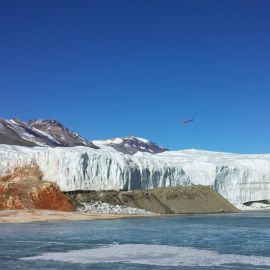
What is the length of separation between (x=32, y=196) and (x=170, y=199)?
24.5 meters

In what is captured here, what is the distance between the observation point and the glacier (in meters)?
81.7

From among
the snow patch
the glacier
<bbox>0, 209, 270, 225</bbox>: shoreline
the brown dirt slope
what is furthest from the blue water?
the glacier

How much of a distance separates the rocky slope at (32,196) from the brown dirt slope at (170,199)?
5178mm

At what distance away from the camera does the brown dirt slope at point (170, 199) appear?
8000 centimetres

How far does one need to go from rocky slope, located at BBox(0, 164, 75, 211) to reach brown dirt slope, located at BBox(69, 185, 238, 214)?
518 cm

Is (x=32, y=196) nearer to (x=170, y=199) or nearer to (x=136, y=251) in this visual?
(x=170, y=199)

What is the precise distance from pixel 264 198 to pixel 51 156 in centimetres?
4400

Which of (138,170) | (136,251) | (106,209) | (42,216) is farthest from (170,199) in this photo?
(136,251)

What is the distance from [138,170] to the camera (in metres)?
89.4

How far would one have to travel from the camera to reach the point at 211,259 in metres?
25.0

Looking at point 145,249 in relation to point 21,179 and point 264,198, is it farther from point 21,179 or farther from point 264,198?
point 264,198

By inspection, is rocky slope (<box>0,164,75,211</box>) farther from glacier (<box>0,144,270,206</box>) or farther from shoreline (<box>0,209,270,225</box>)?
glacier (<box>0,144,270,206</box>)

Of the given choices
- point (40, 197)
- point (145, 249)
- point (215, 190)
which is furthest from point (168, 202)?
point (145, 249)

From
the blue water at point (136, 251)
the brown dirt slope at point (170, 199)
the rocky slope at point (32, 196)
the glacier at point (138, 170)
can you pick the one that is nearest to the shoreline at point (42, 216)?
the rocky slope at point (32, 196)
